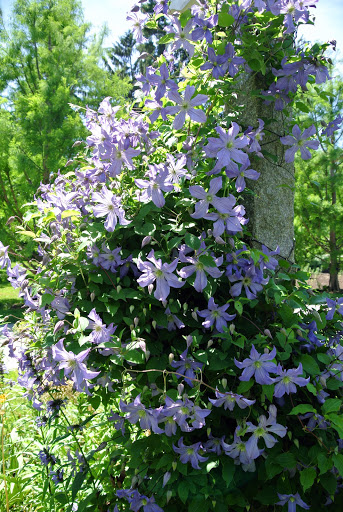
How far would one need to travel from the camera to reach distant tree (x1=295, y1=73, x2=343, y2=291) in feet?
26.4

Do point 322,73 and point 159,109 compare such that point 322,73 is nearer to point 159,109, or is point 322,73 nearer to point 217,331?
point 159,109

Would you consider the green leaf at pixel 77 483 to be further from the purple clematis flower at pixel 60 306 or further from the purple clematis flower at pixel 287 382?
the purple clematis flower at pixel 287 382

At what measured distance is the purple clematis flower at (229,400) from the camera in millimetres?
1226

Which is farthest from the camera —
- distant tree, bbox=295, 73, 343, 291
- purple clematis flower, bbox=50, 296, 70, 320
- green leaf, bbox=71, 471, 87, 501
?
distant tree, bbox=295, 73, 343, 291

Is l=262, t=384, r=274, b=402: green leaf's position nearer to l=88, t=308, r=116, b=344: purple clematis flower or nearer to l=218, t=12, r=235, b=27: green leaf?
l=88, t=308, r=116, b=344: purple clematis flower

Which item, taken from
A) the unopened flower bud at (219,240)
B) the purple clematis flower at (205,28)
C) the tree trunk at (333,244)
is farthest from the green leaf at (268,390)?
the tree trunk at (333,244)

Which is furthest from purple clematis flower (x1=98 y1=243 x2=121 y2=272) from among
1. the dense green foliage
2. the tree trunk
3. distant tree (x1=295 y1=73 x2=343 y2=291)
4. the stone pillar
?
the tree trunk

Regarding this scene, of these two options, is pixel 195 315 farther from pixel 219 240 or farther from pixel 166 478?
pixel 166 478

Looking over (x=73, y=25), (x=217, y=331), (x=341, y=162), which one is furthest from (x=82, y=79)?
(x=217, y=331)

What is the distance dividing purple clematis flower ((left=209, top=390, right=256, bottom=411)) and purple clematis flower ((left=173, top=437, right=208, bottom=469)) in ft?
0.50

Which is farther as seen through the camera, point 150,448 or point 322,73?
point 322,73

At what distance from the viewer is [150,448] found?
1.44 metres

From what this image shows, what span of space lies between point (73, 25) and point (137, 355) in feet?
30.2

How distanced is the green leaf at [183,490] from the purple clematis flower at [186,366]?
0.31 meters
